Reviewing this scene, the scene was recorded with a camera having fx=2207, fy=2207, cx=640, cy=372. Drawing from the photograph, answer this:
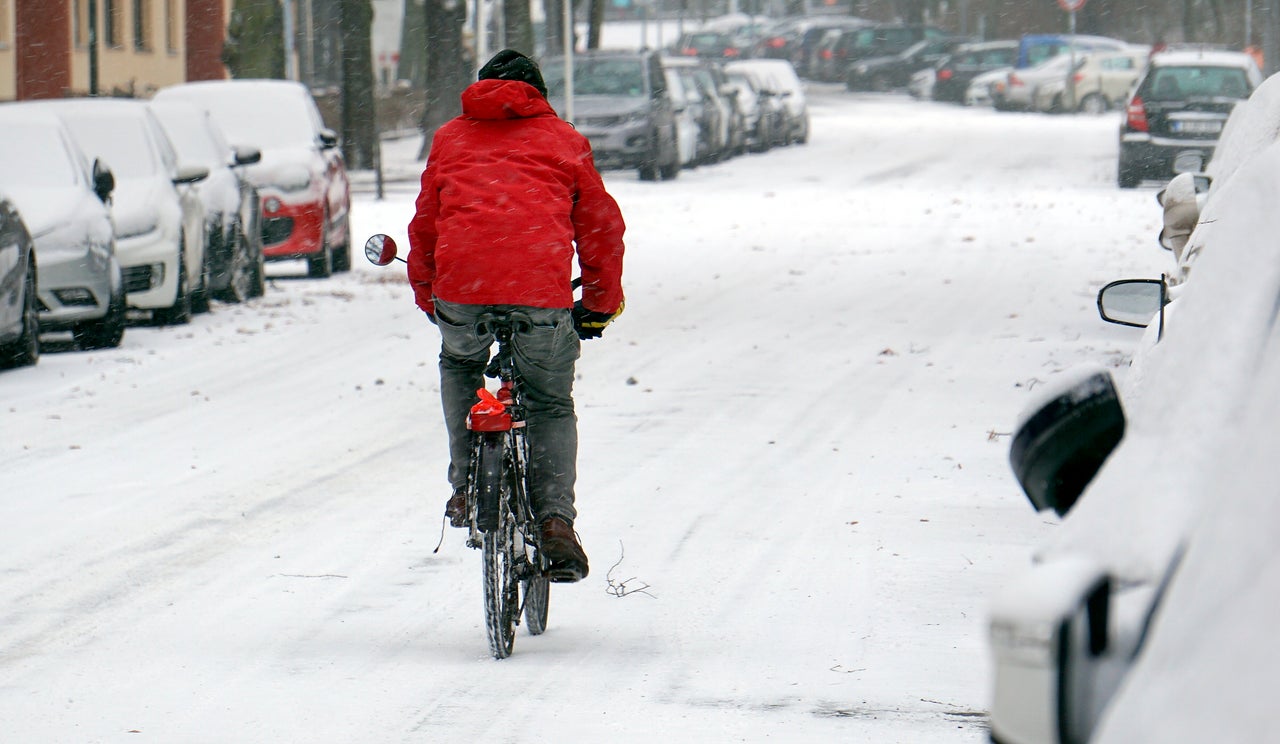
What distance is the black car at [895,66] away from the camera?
6531 centimetres

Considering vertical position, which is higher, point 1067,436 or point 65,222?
point 1067,436

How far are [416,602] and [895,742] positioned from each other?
6.98 feet

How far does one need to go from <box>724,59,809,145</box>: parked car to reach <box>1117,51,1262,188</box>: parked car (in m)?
11.6

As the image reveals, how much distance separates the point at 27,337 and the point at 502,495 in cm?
781

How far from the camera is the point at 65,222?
1397 centimetres

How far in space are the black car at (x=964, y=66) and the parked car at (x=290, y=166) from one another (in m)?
39.2

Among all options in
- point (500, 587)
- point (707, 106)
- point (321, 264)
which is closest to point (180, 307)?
point (321, 264)

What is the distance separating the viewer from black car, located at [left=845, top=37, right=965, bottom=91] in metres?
65.3

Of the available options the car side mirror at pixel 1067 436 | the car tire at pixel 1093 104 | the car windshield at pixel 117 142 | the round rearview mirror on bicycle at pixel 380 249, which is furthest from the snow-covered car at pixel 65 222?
the car tire at pixel 1093 104

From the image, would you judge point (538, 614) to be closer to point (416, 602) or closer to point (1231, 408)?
point (416, 602)

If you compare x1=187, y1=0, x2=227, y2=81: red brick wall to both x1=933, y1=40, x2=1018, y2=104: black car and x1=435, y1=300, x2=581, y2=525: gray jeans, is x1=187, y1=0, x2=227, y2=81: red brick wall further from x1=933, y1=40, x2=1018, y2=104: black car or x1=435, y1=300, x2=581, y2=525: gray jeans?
x1=435, y1=300, x2=581, y2=525: gray jeans

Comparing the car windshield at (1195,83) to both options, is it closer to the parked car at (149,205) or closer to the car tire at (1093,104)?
the parked car at (149,205)

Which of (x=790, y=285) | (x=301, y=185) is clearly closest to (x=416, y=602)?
(x=790, y=285)

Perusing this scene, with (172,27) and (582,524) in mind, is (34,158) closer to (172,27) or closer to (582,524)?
(582,524)
